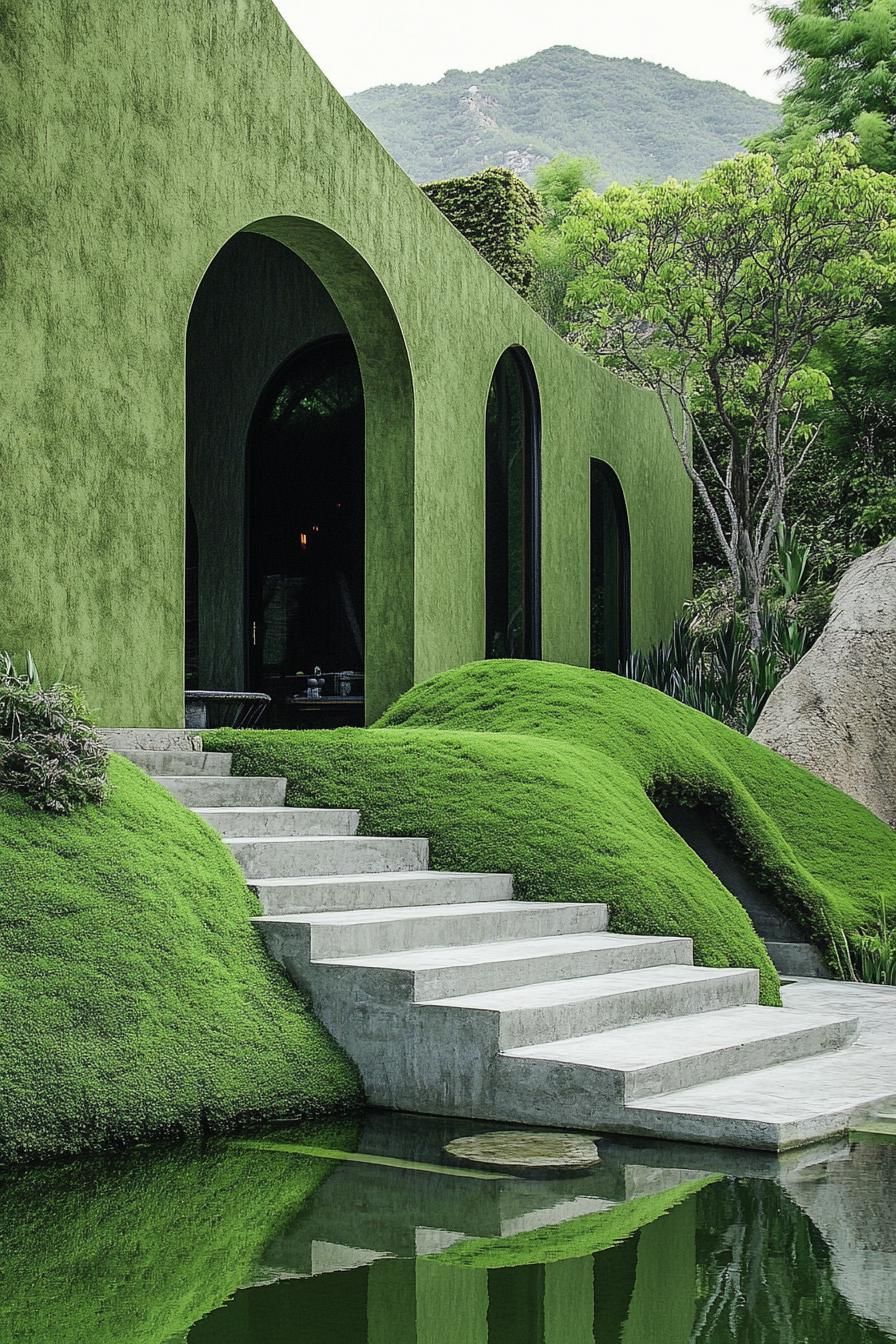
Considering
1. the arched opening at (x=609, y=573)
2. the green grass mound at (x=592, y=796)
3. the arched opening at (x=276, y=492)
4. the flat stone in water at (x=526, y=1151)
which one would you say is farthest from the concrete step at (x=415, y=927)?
the arched opening at (x=609, y=573)

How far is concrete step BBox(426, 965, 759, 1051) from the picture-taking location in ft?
17.2

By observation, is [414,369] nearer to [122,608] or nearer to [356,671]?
[356,671]

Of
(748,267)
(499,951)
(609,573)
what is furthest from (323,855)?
(609,573)

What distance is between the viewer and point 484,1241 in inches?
151

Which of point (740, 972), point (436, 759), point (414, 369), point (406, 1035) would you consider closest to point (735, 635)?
point (414, 369)

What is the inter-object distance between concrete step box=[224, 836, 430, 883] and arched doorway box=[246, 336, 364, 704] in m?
6.99

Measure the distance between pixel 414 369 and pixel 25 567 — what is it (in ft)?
16.0

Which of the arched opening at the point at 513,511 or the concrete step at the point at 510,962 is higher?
the arched opening at the point at 513,511

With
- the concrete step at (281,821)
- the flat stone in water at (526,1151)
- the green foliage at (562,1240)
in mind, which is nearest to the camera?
the green foliage at (562,1240)

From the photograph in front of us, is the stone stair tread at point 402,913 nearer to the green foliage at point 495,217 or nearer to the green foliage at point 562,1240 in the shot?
the green foliage at point 562,1240

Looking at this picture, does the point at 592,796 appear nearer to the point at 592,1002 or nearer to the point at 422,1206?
the point at 592,1002

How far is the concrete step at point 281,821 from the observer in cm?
708

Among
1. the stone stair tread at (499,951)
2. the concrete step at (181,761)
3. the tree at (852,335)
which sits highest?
the tree at (852,335)

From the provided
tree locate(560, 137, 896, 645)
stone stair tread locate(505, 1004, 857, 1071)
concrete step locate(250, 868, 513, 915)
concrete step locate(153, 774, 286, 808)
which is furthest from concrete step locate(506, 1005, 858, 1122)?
tree locate(560, 137, 896, 645)
